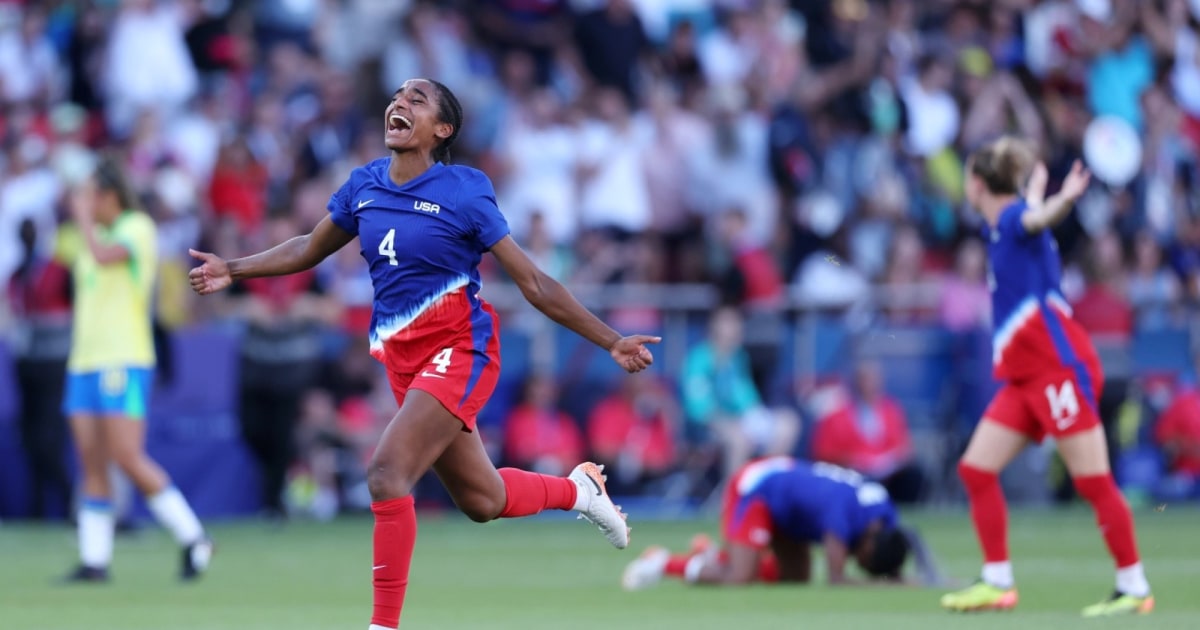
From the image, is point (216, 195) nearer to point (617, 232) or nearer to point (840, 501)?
point (617, 232)

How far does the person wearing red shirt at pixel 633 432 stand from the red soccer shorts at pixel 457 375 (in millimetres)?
11418

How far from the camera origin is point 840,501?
40.5ft

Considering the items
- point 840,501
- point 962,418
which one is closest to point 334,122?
point 962,418

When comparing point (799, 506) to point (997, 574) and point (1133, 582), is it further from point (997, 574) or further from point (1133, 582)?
point (1133, 582)

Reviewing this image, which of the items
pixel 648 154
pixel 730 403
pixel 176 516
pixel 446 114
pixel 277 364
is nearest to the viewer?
pixel 446 114

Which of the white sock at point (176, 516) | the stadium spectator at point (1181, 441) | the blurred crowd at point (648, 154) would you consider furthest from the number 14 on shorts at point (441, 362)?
the stadium spectator at point (1181, 441)

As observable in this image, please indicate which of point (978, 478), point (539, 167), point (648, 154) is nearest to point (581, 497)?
point (978, 478)

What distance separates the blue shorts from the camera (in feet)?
43.8

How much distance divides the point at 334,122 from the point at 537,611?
11.0 m

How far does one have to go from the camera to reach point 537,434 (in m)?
19.9

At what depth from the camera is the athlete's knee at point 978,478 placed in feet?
35.9

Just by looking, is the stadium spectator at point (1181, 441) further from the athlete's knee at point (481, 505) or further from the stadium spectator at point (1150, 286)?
the athlete's knee at point (481, 505)

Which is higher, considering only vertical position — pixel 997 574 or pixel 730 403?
pixel 730 403

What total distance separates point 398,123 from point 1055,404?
409 cm
